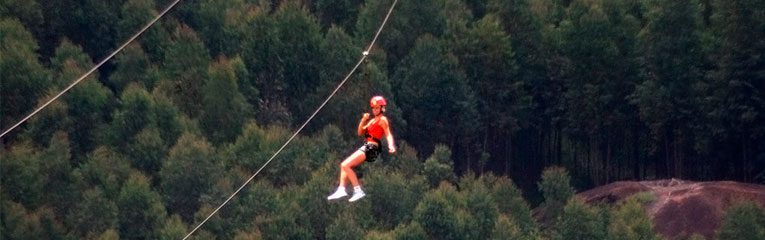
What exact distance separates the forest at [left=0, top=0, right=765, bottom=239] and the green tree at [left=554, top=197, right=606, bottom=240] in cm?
9

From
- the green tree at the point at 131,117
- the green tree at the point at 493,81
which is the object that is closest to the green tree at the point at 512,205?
the green tree at the point at 493,81

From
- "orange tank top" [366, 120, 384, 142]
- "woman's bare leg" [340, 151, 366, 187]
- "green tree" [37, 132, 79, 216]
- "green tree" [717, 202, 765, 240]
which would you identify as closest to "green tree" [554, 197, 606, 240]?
"green tree" [717, 202, 765, 240]

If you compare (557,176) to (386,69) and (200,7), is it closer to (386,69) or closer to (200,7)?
(386,69)

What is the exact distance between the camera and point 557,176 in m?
81.9

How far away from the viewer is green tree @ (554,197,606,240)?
7594cm

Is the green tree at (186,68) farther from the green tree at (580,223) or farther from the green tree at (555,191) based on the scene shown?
the green tree at (580,223)

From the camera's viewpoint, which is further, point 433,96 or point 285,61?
point 285,61

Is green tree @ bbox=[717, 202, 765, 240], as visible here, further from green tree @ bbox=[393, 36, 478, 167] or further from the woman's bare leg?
the woman's bare leg

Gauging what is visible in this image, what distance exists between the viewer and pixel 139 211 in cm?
7675

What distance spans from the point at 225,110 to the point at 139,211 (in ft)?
39.3

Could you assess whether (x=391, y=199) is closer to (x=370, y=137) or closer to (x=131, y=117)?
(x=131, y=117)

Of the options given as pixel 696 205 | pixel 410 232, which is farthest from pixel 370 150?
pixel 696 205

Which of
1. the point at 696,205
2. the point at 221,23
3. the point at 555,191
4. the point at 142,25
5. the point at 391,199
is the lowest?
the point at 696,205

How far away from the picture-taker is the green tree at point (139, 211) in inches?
2997
